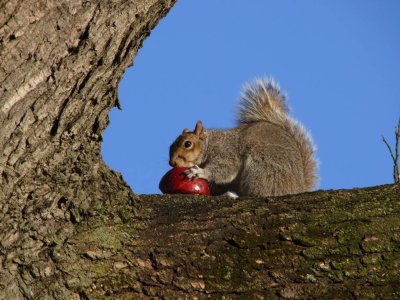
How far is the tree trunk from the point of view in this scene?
2389 mm

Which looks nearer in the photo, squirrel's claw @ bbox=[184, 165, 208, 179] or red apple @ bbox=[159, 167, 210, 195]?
red apple @ bbox=[159, 167, 210, 195]

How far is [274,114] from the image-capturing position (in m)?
6.23

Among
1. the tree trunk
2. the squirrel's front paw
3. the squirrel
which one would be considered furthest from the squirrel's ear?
the tree trunk

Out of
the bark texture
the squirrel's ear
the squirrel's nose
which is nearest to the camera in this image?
the bark texture

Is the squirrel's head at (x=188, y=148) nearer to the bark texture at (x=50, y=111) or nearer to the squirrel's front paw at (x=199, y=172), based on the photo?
the squirrel's front paw at (x=199, y=172)

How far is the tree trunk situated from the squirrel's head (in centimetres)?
314

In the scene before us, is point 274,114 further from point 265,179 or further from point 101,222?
point 101,222

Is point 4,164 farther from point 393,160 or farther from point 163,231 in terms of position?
point 393,160

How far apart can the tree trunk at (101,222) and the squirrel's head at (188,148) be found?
3142mm

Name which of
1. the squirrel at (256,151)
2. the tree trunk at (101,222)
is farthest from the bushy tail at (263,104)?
the tree trunk at (101,222)

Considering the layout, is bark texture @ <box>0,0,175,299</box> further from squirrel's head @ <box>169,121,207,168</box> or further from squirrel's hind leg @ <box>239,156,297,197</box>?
squirrel's head @ <box>169,121,207,168</box>

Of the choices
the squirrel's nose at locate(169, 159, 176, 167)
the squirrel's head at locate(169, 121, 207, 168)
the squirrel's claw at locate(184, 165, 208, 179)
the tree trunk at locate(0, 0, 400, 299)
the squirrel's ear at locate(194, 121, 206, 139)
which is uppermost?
the squirrel's ear at locate(194, 121, 206, 139)

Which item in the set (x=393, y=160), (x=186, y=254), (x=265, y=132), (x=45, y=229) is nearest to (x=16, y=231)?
(x=45, y=229)

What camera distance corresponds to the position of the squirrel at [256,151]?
5711mm
